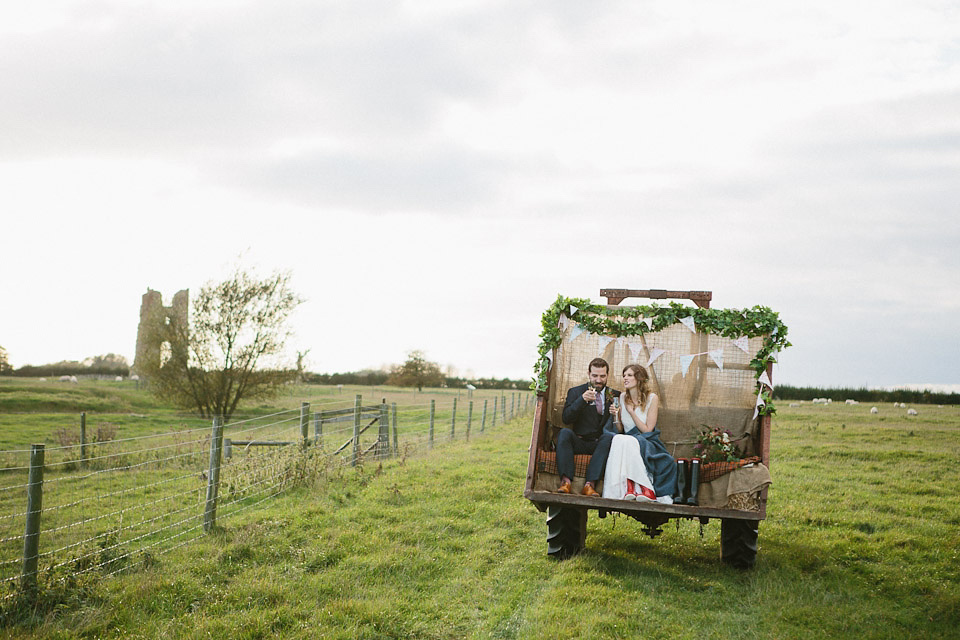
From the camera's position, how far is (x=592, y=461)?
24.8ft

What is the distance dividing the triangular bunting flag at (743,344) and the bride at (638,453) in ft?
3.54

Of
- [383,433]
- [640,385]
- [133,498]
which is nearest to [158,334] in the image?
[383,433]

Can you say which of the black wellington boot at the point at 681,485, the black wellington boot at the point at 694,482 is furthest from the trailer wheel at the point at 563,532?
the black wellington boot at the point at 694,482

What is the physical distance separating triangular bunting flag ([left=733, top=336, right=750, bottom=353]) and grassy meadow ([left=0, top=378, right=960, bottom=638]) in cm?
244

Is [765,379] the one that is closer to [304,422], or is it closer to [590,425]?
[590,425]

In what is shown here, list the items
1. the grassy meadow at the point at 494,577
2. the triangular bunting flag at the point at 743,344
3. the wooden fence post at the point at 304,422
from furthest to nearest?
1. the wooden fence post at the point at 304,422
2. the triangular bunting flag at the point at 743,344
3. the grassy meadow at the point at 494,577

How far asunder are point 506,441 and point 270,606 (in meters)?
14.3

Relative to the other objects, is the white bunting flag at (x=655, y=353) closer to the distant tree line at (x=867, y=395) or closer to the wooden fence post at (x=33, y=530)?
the wooden fence post at (x=33, y=530)

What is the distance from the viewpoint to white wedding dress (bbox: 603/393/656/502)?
7316mm

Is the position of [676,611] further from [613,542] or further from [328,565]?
[328,565]

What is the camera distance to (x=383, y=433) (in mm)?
16859

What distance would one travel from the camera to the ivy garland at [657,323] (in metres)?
7.56

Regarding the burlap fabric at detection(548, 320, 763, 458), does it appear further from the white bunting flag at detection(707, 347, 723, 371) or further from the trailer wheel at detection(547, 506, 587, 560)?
the trailer wheel at detection(547, 506, 587, 560)

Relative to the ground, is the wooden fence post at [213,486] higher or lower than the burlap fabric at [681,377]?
lower
